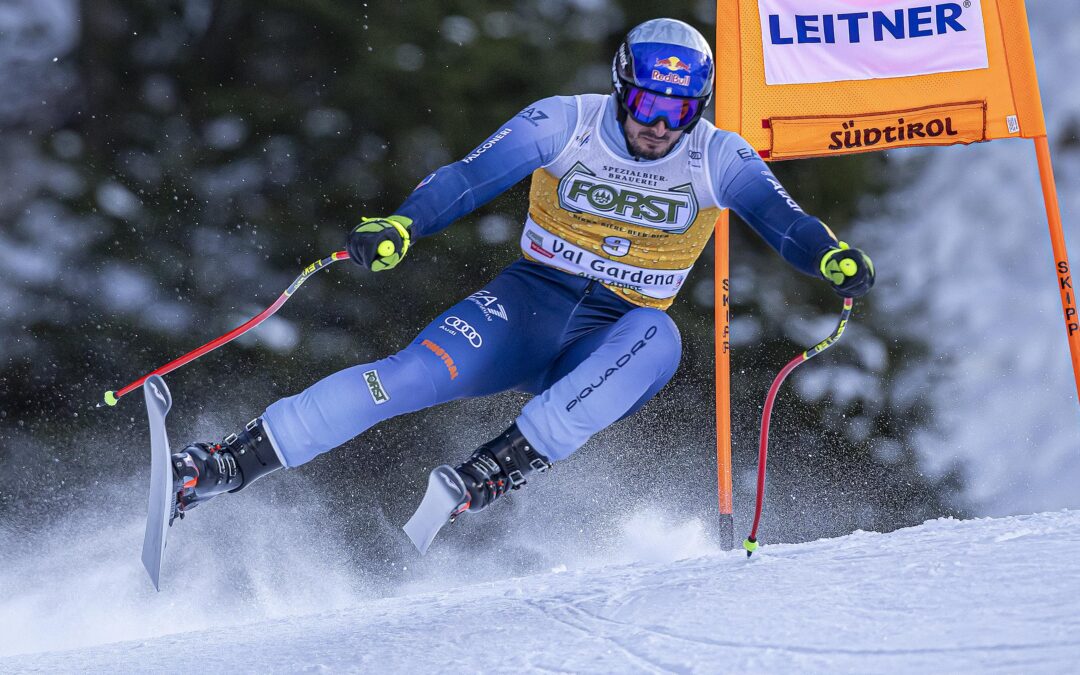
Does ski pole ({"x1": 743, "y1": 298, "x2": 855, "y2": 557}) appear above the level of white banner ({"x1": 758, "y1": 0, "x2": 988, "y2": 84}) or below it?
below

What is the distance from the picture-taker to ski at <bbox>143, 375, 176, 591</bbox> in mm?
2262

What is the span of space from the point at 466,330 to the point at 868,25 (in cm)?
237

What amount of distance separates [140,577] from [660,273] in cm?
320

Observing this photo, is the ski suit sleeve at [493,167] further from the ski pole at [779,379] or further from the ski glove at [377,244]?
the ski pole at [779,379]

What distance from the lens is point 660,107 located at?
2.65 m

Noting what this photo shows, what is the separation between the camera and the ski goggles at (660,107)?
2643 millimetres

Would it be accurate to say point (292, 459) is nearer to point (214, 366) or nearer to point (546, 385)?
point (546, 385)

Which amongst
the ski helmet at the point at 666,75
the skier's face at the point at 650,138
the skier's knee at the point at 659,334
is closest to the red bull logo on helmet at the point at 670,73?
the ski helmet at the point at 666,75

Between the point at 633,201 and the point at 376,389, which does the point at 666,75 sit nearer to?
the point at 633,201

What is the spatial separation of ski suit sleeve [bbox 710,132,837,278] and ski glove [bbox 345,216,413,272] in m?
0.93

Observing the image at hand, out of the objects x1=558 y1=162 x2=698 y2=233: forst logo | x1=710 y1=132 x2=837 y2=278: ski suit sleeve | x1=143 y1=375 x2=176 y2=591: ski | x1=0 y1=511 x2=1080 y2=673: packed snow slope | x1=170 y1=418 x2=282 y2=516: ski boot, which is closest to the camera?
x1=0 y1=511 x2=1080 y2=673: packed snow slope

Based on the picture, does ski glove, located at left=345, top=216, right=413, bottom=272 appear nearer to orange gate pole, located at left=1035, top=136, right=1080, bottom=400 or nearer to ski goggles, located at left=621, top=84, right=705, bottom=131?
ski goggles, located at left=621, top=84, right=705, bottom=131

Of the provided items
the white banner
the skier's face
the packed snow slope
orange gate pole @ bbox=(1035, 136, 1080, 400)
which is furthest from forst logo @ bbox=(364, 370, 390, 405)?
orange gate pole @ bbox=(1035, 136, 1080, 400)

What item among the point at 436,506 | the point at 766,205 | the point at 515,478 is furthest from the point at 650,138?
the point at 436,506
